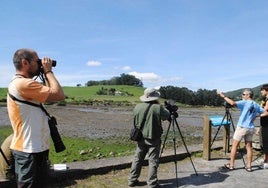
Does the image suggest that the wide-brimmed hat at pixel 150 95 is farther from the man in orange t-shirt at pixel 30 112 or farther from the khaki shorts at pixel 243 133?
the man in orange t-shirt at pixel 30 112

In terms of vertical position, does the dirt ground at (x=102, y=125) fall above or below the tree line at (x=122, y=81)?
below

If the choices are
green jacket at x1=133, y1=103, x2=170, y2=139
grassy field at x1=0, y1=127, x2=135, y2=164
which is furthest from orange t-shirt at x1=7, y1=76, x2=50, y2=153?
grassy field at x1=0, y1=127, x2=135, y2=164

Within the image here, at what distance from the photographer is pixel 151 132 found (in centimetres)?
719

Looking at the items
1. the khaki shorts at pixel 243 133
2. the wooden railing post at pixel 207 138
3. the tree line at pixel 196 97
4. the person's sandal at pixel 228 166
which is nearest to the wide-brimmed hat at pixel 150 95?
the khaki shorts at pixel 243 133

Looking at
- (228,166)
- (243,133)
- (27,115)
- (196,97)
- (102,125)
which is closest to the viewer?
(27,115)

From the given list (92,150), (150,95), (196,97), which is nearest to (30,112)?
(150,95)

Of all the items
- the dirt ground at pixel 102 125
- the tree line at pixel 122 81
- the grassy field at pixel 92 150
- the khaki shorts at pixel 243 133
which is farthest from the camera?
the tree line at pixel 122 81

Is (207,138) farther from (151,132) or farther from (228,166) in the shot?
(151,132)

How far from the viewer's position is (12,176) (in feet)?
21.6

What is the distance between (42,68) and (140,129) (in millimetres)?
3355

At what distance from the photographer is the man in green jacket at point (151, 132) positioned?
7.17 metres

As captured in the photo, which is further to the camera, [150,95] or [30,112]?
[150,95]

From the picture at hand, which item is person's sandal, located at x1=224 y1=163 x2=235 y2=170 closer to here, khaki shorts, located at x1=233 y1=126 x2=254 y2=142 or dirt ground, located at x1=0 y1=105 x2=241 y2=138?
khaki shorts, located at x1=233 y1=126 x2=254 y2=142

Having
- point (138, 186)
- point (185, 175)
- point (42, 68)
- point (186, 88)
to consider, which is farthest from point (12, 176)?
point (186, 88)
